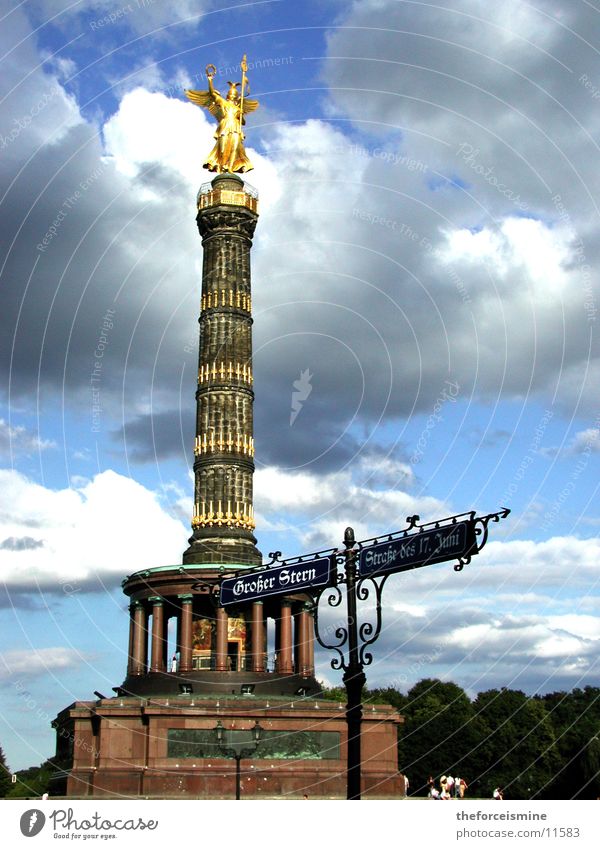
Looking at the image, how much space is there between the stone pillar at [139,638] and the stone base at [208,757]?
4.82 m

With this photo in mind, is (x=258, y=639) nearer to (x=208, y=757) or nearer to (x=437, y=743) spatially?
(x=208, y=757)

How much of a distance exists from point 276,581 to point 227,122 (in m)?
38.8

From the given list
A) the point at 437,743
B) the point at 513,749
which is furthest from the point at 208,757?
the point at 513,749

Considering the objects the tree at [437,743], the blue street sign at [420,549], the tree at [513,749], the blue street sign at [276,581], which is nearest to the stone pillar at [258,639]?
the blue street sign at [276,581]

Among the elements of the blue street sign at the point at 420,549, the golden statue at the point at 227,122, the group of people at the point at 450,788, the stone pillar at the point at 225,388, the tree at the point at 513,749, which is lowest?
the group of people at the point at 450,788

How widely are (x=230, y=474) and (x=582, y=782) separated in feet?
104

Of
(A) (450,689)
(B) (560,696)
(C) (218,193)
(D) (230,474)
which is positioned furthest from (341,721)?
(B) (560,696)

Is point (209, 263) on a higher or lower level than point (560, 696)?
higher

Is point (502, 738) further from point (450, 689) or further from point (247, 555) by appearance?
point (247, 555)

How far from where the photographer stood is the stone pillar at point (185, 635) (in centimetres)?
4850

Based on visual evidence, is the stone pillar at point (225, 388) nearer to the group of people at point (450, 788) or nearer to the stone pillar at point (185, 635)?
the stone pillar at point (185, 635)

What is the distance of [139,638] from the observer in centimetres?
5056

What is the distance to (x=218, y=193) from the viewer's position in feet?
187

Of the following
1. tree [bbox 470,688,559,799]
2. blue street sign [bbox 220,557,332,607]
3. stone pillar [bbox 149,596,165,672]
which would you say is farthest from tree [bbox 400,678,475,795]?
blue street sign [bbox 220,557,332,607]
